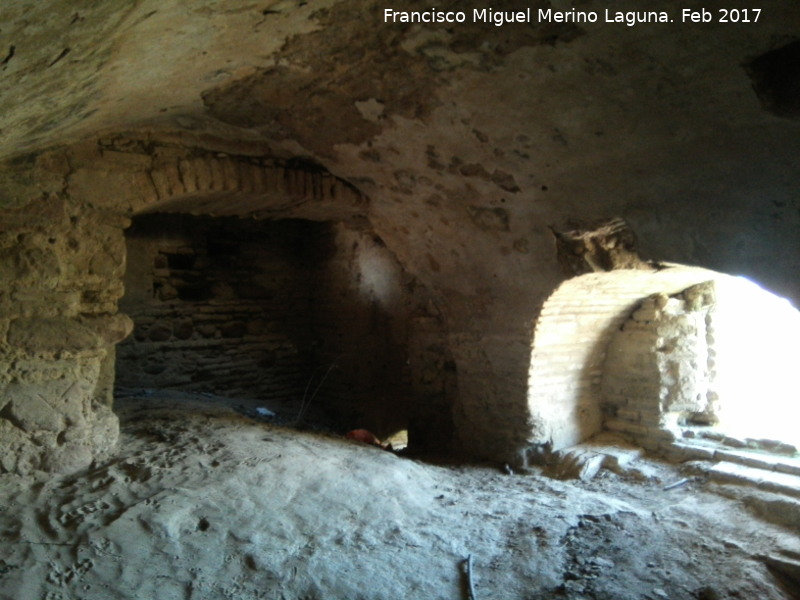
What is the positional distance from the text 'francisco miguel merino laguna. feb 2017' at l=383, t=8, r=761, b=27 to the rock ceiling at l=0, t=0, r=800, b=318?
0.03 meters

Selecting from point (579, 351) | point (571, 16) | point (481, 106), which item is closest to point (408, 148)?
point (481, 106)

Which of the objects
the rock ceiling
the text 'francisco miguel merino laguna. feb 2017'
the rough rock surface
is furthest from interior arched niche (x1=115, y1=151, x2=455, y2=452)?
the text 'francisco miguel merino laguna. feb 2017'

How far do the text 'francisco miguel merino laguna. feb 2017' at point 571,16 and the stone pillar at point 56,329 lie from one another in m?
2.03

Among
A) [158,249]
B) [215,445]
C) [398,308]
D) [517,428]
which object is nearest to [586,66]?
[517,428]

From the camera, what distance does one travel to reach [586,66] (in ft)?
7.68

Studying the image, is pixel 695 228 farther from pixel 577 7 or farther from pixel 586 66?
pixel 577 7

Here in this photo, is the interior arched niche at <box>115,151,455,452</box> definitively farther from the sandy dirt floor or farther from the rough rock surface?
the sandy dirt floor

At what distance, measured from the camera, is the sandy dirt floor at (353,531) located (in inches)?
91.0

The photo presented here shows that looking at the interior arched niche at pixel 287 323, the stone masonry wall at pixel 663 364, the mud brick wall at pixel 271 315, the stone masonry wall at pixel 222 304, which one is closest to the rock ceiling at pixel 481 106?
the stone masonry wall at pixel 663 364

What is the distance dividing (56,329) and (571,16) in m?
2.81

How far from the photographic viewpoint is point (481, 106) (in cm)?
280

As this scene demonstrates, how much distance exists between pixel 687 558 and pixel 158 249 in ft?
16.9

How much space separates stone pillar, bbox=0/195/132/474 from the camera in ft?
9.53

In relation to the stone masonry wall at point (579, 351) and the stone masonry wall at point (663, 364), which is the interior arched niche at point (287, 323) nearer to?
the stone masonry wall at point (579, 351)
